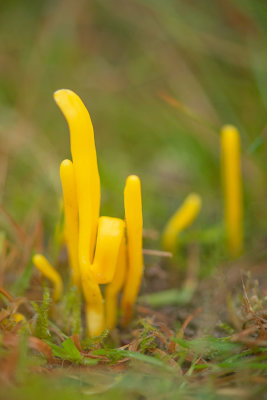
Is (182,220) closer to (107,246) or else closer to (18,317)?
(107,246)

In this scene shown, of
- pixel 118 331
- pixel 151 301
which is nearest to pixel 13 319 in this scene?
pixel 118 331

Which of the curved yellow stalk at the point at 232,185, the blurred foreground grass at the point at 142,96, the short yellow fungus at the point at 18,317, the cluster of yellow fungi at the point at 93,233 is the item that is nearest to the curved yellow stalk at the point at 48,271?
the cluster of yellow fungi at the point at 93,233

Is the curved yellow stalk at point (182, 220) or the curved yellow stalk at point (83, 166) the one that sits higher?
the curved yellow stalk at point (83, 166)

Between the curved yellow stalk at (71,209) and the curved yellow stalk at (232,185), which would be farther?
the curved yellow stalk at (232,185)

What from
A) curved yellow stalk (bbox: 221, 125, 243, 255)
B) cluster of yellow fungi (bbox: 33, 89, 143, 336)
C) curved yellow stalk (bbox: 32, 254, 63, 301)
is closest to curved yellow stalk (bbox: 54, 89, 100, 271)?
cluster of yellow fungi (bbox: 33, 89, 143, 336)

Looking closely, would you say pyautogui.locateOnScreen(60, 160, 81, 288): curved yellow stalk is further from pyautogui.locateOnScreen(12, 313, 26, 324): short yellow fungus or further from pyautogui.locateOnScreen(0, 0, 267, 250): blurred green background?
pyautogui.locateOnScreen(0, 0, 267, 250): blurred green background

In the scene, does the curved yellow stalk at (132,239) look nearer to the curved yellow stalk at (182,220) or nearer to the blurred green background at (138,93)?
the curved yellow stalk at (182,220)
